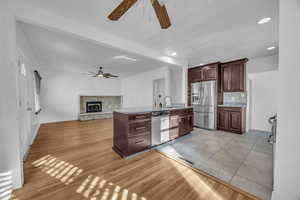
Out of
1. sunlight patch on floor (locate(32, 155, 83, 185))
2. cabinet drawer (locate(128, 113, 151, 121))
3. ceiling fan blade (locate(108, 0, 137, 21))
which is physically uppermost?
ceiling fan blade (locate(108, 0, 137, 21))

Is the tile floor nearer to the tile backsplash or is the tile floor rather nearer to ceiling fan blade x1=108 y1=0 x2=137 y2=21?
the tile backsplash

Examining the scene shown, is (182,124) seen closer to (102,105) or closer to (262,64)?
(262,64)

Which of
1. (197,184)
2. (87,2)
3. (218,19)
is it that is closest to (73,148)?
(197,184)

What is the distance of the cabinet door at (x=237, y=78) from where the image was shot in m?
3.66

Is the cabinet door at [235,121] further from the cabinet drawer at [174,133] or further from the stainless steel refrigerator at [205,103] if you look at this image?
the cabinet drawer at [174,133]

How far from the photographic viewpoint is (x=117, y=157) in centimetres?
228

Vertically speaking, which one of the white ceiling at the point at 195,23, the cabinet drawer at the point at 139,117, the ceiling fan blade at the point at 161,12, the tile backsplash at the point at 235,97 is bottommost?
the cabinet drawer at the point at 139,117

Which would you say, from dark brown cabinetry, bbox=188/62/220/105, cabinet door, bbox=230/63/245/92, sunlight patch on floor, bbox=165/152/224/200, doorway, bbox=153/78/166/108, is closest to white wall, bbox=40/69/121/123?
doorway, bbox=153/78/166/108

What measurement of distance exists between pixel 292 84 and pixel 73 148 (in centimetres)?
371

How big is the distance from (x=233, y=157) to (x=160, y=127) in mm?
1516

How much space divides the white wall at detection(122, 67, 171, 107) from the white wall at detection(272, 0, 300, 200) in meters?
3.50

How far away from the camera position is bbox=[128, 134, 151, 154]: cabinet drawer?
223 cm

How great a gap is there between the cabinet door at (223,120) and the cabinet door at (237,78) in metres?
0.81

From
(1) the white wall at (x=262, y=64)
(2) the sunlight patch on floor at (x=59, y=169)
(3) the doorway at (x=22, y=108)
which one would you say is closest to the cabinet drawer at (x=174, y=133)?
→ (2) the sunlight patch on floor at (x=59, y=169)
